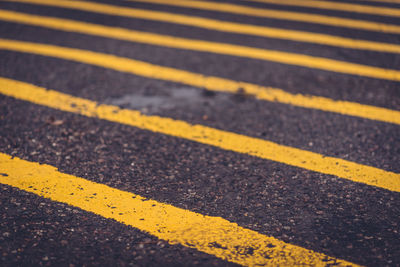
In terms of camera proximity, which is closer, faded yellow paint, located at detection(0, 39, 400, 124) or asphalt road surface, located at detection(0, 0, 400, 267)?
asphalt road surface, located at detection(0, 0, 400, 267)

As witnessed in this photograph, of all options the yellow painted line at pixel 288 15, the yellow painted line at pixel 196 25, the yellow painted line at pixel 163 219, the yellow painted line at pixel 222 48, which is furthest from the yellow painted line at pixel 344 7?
the yellow painted line at pixel 163 219

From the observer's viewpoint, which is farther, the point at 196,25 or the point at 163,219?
→ the point at 196,25

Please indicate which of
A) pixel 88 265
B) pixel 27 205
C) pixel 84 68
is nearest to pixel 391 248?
pixel 88 265

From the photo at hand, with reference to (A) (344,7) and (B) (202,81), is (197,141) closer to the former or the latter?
(B) (202,81)

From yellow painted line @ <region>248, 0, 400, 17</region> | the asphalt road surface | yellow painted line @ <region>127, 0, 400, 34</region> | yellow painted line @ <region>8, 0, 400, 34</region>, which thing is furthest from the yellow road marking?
yellow painted line @ <region>248, 0, 400, 17</region>

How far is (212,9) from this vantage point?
6.50m

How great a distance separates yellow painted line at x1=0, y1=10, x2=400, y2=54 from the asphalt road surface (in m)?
0.03

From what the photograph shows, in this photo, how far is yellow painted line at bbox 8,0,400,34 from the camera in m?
5.96

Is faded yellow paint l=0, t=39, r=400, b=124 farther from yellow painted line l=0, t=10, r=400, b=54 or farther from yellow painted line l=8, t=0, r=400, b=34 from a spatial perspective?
yellow painted line l=8, t=0, r=400, b=34

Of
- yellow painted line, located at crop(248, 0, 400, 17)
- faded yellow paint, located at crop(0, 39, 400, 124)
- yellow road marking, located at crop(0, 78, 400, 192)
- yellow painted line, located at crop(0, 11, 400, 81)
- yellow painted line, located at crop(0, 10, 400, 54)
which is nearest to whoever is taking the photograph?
yellow road marking, located at crop(0, 78, 400, 192)

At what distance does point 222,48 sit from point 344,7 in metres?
2.83

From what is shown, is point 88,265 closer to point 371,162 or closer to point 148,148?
point 148,148

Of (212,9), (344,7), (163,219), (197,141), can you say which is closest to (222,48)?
(212,9)

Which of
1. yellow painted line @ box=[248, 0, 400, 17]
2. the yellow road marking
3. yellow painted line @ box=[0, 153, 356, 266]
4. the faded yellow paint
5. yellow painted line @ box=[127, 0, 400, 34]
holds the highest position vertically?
yellow painted line @ box=[248, 0, 400, 17]
